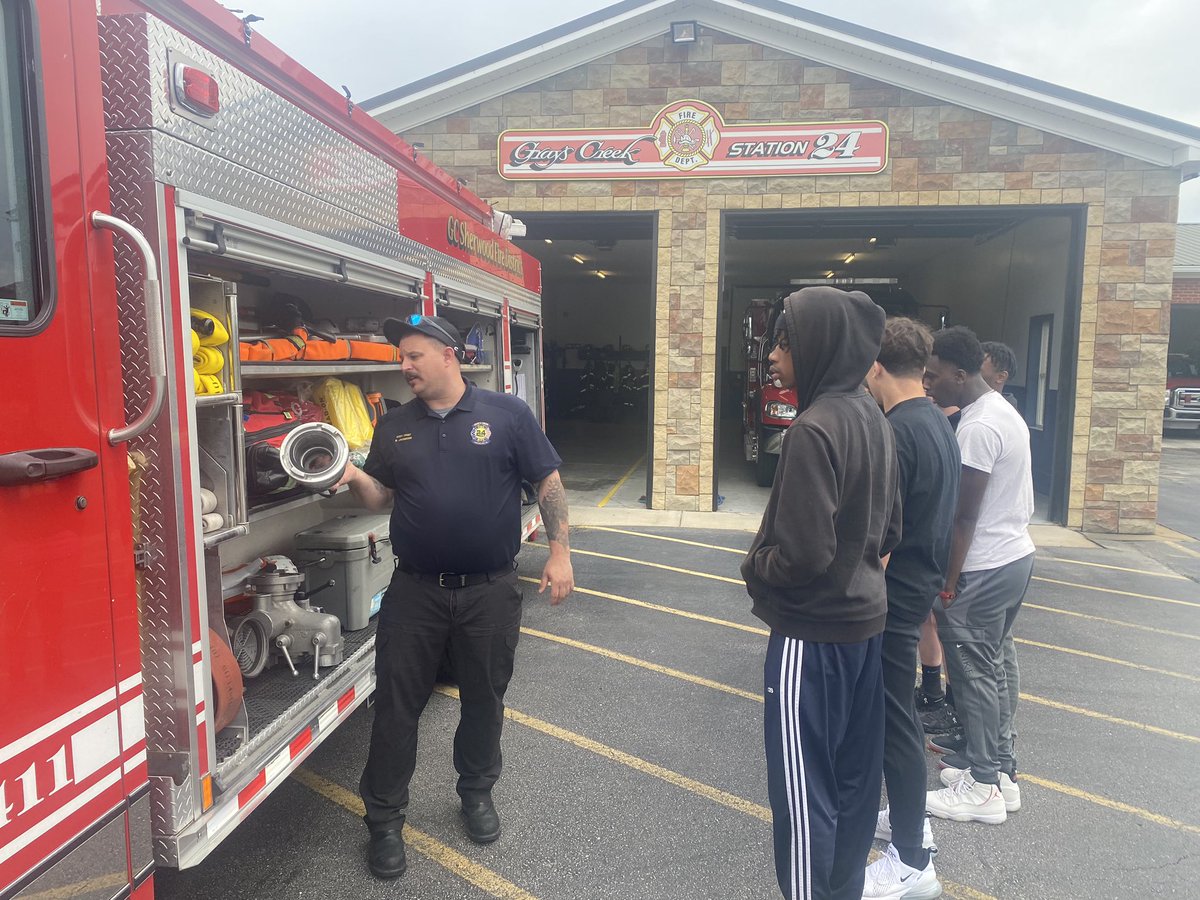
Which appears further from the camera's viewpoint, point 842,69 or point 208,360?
point 842,69

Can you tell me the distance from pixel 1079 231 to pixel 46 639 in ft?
32.1

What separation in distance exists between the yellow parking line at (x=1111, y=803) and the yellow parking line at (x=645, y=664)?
1.34 m

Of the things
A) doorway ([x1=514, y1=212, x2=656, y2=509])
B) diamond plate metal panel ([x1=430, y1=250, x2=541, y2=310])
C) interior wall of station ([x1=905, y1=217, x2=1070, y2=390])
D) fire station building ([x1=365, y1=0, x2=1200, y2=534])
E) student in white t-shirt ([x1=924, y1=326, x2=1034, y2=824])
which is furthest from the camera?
doorway ([x1=514, y1=212, x2=656, y2=509])

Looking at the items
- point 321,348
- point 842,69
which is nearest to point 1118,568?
point 842,69

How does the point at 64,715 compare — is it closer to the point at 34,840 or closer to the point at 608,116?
the point at 34,840

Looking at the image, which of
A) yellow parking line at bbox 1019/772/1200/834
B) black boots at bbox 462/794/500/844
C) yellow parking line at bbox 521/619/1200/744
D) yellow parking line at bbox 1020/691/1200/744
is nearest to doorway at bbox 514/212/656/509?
yellow parking line at bbox 521/619/1200/744

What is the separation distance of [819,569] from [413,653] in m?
1.52

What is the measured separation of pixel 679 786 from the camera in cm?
344

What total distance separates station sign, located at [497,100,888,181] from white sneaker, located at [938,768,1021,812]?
6961 millimetres

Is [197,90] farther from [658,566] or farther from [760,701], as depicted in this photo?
[658,566]

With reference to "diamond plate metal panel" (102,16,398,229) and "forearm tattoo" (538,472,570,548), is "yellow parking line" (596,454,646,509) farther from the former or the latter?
"forearm tattoo" (538,472,570,548)

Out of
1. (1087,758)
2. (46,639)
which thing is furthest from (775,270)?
(46,639)

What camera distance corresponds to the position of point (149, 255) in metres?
1.71

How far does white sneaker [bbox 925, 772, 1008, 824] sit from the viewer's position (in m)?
3.18
